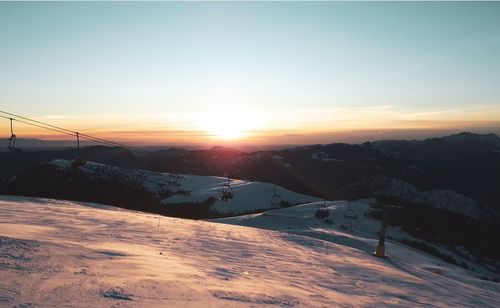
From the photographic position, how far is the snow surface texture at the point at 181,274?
23.0 ft

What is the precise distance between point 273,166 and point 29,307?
18791 centimetres

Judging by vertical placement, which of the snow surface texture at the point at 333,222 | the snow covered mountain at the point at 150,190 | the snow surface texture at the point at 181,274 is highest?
the snow surface texture at the point at 181,274

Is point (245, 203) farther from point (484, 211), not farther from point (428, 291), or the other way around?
point (484, 211)

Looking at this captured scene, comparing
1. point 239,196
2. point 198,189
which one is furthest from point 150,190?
point 239,196

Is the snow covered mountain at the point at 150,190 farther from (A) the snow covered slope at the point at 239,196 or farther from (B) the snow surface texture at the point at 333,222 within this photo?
(B) the snow surface texture at the point at 333,222

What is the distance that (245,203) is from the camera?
70.2 meters

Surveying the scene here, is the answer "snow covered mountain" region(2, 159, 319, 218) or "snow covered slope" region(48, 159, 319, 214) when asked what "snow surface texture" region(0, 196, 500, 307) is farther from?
"snow covered mountain" region(2, 159, 319, 218)

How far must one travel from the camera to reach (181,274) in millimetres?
9305

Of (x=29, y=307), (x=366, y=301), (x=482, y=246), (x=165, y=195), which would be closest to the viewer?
(x=29, y=307)

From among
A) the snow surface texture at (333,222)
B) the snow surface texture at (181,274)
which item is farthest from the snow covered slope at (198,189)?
the snow surface texture at (181,274)

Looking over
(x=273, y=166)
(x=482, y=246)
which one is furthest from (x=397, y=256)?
(x=273, y=166)

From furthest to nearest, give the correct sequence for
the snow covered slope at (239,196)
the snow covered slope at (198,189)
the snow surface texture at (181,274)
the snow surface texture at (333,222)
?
1. the snow covered slope at (198,189)
2. the snow covered slope at (239,196)
3. the snow surface texture at (333,222)
4. the snow surface texture at (181,274)

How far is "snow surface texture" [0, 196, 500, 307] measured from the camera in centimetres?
700

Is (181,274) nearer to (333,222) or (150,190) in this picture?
(333,222)
